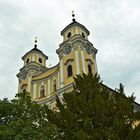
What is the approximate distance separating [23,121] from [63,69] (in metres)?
22.5

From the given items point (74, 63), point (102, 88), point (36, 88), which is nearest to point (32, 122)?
point (102, 88)

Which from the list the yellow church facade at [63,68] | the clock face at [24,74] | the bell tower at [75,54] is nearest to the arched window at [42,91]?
the yellow church facade at [63,68]

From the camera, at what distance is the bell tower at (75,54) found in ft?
119

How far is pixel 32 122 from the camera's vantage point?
16.2 m

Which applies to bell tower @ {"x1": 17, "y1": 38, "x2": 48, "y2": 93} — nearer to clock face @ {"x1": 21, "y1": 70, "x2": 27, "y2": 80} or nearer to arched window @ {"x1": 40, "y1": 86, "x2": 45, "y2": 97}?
clock face @ {"x1": 21, "y1": 70, "x2": 27, "y2": 80}

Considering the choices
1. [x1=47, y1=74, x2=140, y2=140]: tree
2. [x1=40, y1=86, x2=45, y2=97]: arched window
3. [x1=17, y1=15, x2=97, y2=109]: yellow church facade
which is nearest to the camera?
[x1=47, y1=74, x2=140, y2=140]: tree

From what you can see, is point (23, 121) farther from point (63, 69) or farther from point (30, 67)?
point (30, 67)

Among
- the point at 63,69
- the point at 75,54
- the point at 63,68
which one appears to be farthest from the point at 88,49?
the point at 63,69

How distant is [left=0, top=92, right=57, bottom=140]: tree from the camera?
49.3 feet

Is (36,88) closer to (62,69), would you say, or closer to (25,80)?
(25,80)

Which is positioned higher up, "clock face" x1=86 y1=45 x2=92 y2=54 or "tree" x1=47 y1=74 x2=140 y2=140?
"clock face" x1=86 y1=45 x2=92 y2=54

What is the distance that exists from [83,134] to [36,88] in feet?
85.8

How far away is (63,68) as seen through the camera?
A: 1491 inches

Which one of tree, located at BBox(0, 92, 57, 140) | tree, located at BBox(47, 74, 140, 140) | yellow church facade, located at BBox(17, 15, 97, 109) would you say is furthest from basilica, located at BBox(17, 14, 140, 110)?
tree, located at BBox(0, 92, 57, 140)
